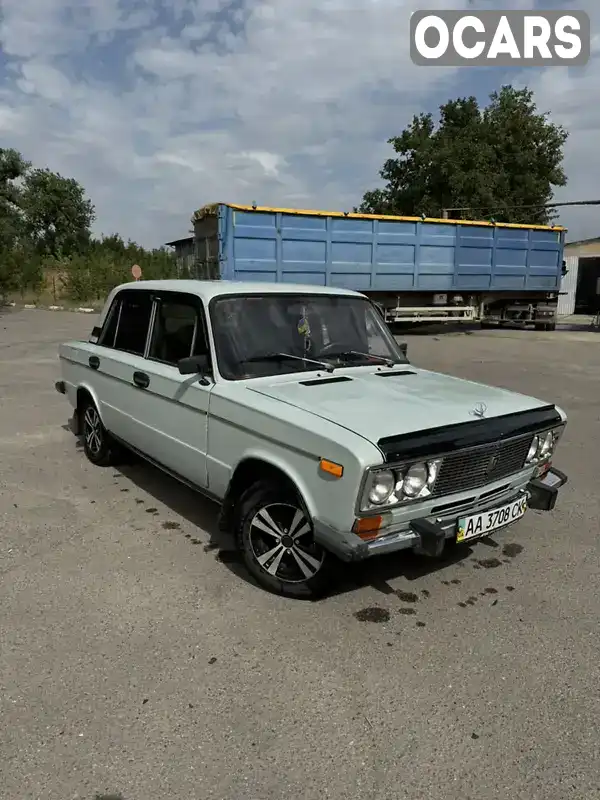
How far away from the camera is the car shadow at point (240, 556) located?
347 cm

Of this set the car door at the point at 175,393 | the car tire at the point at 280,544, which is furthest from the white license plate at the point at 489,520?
the car door at the point at 175,393

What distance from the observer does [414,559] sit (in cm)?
377

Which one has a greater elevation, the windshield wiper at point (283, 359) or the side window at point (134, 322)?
the side window at point (134, 322)

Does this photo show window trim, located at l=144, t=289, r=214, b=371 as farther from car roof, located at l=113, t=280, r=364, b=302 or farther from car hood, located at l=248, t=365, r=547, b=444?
car hood, located at l=248, t=365, r=547, b=444

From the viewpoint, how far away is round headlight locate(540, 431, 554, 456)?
11.7 ft

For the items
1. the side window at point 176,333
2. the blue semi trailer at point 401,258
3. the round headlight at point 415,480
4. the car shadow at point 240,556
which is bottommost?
the car shadow at point 240,556

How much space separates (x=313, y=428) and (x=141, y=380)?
1911 mm

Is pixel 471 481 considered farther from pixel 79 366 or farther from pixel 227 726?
pixel 79 366

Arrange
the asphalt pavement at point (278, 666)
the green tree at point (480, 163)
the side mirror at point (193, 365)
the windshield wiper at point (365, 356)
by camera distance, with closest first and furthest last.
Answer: the asphalt pavement at point (278, 666) → the side mirror at point (193, 365) → the windshield wiper at point (365, 356) → the green tree at point (480, 163)

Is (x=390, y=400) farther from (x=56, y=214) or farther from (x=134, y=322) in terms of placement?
(x=56, y=214)

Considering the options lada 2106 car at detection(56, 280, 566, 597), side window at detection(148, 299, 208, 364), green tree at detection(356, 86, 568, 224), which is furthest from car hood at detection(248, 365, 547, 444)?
green tree at detection(356, 86, 568, 224)

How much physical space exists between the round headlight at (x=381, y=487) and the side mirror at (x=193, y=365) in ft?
4.77

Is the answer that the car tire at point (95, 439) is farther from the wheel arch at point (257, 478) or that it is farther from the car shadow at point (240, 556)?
the wheel arch at point (257, 478)

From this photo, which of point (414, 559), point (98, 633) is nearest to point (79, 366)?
point (98, 633)
